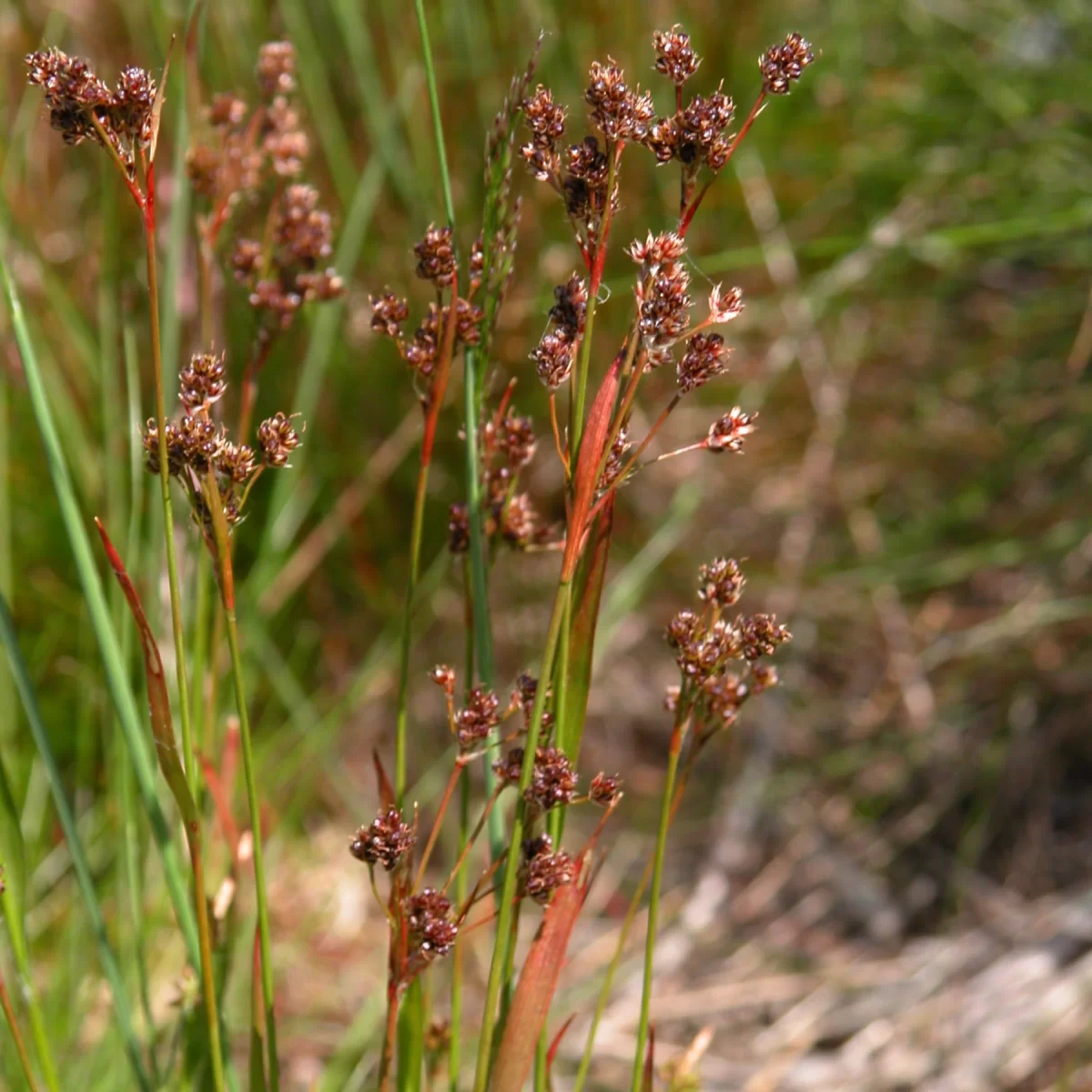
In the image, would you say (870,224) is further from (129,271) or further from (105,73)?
(105,73)

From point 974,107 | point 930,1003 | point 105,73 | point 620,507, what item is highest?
point 105,73

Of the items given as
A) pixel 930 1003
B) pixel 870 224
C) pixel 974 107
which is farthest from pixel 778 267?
pixel 930 1003

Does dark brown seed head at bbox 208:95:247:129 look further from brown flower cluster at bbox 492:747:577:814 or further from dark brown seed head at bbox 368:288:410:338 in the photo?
brown flower cluster at bbox 492:747:577:814

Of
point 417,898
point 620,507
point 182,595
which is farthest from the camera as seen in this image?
point 620,507

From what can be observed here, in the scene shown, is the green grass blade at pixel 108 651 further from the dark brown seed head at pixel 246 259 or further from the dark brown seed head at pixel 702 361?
the dark brown seed head at pixel 702 361

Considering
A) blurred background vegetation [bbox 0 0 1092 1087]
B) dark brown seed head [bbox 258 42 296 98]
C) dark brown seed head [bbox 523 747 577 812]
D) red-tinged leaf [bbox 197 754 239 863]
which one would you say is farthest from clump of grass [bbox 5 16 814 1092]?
blurred background vegetation [bbox 0 0 1092 1087]

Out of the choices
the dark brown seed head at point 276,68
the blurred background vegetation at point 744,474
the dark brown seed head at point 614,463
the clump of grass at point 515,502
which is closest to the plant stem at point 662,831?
the clump of grass at point 515,502

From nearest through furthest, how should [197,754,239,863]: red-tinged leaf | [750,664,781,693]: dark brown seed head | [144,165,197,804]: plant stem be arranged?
[144,165,197,804]: plant stem < [750,664,781,693]: dark brown seed head < [197,754,239,863]: red-tinged leaf
